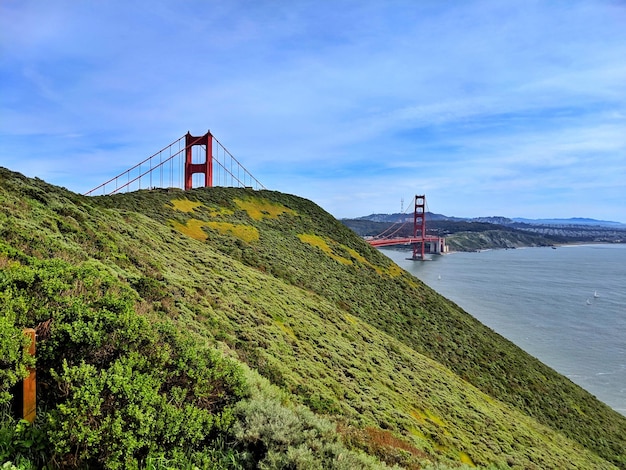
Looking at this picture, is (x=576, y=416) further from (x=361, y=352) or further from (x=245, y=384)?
(x=245, y=384)

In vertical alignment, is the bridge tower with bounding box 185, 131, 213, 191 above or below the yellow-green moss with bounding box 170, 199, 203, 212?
above

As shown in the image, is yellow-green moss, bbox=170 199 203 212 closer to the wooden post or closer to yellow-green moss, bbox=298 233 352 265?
yellow-green moss, bbox=298 233 352 265

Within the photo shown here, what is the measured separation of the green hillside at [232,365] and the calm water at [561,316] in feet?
20.3

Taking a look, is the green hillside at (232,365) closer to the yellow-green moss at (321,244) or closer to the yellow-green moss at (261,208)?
the yellow-green moss at (321,244)

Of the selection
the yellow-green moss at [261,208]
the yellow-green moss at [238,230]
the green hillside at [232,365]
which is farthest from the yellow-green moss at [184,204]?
the yellow-green moss at [261,208]

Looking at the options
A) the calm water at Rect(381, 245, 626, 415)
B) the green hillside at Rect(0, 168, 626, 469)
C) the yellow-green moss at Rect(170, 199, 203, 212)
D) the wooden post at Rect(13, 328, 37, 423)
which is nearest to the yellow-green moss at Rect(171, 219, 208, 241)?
the green hillside at Rect(0, 168, 626, 469)

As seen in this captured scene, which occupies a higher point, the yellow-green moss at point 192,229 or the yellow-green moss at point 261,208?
the yellow-green moss at point 261,208

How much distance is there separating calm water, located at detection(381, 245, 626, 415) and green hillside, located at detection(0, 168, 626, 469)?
243 inches

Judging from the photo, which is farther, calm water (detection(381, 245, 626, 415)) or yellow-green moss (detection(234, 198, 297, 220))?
yellow-green moss (detection(234, 198, 297, 220))

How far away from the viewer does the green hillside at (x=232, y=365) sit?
3.53m

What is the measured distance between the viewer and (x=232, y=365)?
4.86m

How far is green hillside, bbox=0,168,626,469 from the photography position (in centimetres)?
353

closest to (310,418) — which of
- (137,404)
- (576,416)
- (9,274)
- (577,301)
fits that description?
(137,404)

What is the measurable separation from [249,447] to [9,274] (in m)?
3.48
